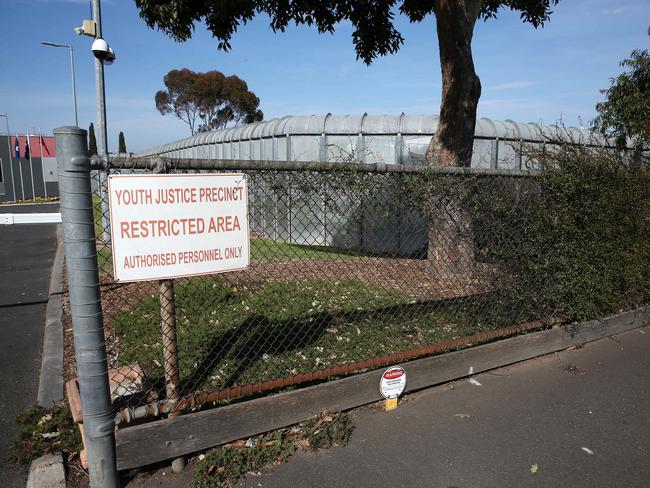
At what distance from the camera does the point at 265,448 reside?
3109 millimetres

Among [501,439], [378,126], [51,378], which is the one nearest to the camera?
[501,439]

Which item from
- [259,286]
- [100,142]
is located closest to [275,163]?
[259,286]

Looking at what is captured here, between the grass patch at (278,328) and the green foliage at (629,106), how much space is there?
971 cm

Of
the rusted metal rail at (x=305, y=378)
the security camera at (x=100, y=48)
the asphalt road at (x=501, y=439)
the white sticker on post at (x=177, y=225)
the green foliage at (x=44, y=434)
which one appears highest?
the security camera at (x=100, y=48)

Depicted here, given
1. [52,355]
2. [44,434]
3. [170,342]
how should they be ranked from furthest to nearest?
[52,355] < [44,434] < [170,342]

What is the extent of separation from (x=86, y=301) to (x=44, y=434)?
1384 millimetres

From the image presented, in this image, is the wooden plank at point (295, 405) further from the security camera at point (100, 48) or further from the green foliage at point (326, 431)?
the security camera at point (100, 48)

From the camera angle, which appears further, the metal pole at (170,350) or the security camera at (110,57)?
the security camera at (110,57)

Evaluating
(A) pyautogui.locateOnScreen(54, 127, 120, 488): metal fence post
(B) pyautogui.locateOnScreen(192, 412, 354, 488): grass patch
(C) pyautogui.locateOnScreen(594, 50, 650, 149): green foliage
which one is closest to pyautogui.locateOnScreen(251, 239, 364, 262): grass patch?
(B) pyautogui.locateOnScreen(192, 412, 354, 488): grass patch

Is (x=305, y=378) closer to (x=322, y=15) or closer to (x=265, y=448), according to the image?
(x=265, y=448)

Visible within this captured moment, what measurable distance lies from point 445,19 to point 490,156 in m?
5.28

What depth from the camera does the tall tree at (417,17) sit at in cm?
663

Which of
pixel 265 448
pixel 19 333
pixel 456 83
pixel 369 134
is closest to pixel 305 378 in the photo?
pixel 265 448

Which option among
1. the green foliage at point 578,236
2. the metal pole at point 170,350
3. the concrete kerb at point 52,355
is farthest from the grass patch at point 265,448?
the green foliage at point 578,236
